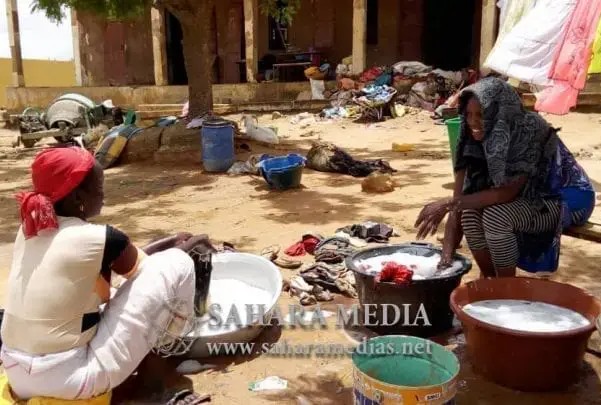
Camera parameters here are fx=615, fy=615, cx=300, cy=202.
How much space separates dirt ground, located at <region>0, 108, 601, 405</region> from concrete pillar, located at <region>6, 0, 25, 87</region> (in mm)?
5227

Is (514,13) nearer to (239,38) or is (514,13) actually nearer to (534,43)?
(534,43)

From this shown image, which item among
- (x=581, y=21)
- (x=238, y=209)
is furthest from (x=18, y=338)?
(x=581, y=21)

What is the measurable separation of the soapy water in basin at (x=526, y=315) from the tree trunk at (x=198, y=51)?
716 cm

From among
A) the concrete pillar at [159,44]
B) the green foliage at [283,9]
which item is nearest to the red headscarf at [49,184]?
the green foliage at [283,9]

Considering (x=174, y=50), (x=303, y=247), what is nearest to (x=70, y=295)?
(x=303, y=247)

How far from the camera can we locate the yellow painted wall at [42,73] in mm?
21984

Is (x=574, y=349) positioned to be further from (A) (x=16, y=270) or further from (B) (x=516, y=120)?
(A) (x=16, y=270)

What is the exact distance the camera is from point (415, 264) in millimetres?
3188

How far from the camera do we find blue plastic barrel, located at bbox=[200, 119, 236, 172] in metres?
7.71

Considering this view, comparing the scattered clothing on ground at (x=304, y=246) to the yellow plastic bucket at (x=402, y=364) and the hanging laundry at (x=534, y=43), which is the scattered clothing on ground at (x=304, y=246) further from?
the hanging laundry at (x=534, y=43)

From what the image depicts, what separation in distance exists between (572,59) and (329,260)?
2.43m

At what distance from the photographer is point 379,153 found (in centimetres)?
904

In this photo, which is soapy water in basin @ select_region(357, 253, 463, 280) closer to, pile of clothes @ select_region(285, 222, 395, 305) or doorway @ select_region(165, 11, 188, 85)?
pile of clothes @ select_region(285, 222, 395, 305)

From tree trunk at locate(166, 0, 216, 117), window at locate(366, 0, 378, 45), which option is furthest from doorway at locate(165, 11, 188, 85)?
tree trunk at locate(166, 0, 216, 117)
